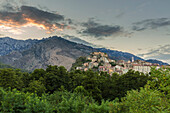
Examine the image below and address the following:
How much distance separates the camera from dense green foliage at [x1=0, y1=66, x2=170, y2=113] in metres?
14.1

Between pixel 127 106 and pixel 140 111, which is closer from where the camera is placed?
pixel 140 111

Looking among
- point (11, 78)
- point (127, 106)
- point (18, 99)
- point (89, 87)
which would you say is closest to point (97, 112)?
point (127, 106)

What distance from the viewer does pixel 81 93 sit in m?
31.8

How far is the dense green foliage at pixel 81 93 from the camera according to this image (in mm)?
14148

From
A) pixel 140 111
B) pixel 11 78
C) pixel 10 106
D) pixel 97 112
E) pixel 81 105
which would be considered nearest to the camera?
pixel 140 111

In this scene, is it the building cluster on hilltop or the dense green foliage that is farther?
the building cluster on hilltop

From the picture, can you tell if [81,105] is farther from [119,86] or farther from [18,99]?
[119,86]

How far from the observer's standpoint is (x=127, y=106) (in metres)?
15.6

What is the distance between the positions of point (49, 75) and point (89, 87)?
14139 mm

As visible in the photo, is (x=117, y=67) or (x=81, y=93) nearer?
(x=81, y=93)

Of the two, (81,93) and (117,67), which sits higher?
(117,67)

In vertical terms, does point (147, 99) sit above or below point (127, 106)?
above

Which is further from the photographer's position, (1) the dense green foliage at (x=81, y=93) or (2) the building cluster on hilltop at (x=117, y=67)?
(2) the building cluster on hilltop at (x=117, y=67)

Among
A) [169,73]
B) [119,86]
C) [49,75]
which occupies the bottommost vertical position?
[119,86]
